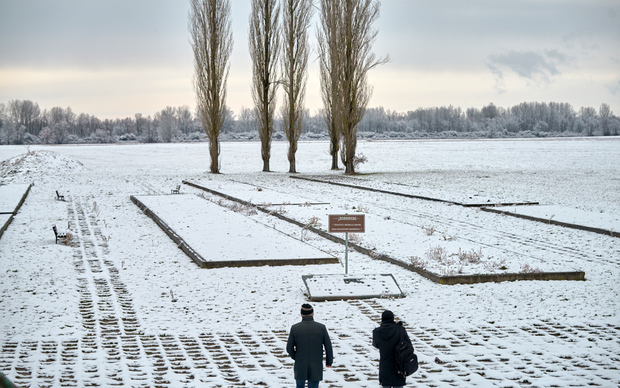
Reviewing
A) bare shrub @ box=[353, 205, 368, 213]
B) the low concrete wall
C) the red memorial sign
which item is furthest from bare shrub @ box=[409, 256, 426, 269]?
bare shrub @ box=[353, 205, 368, 213]

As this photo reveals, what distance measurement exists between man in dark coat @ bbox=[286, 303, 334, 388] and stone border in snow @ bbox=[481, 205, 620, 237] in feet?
38.3

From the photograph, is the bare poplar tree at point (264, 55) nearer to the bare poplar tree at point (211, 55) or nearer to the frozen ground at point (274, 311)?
the bare poplar tree at point (211, 55)

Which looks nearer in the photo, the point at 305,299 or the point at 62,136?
the point at 305,299

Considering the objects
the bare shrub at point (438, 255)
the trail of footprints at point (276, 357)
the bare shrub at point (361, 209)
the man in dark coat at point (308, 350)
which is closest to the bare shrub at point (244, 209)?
the bare shrub at point (361, 209)

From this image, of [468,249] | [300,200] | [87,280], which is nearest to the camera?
[87,280]

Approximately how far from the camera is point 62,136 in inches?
5960

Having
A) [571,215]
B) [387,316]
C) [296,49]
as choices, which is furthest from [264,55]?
[387,316]

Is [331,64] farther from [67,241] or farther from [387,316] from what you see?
[387,316]

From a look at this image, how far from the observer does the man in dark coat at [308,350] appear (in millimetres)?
5746

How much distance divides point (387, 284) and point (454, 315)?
1.52 meters

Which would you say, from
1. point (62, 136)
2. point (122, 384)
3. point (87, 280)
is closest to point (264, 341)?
point (122, 384)

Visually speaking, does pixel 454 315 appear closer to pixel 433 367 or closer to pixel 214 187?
pixel 433 367

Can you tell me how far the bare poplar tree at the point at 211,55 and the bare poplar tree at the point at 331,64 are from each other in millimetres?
5870

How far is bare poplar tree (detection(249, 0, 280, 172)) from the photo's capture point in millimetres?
40938
